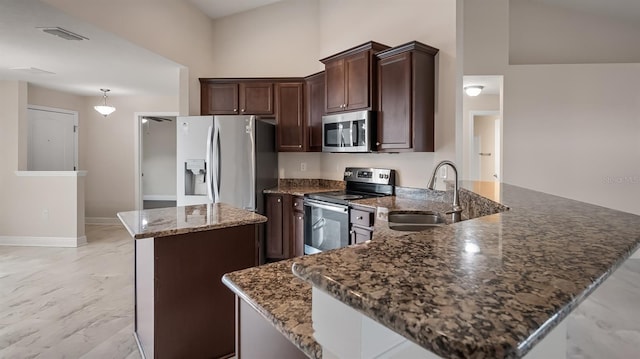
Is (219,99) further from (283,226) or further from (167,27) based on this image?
(283,226)

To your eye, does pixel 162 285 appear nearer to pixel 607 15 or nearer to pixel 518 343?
pixel 518 343

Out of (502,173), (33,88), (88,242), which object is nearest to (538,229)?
(502,173)

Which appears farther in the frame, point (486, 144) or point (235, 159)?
point (486, 144)

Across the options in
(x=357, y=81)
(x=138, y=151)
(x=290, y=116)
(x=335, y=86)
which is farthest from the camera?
(x=138, y=151)

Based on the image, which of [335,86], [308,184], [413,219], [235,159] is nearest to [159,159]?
[308,184]

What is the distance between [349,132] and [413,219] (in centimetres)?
123

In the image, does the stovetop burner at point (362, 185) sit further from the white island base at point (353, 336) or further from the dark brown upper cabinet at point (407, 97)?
the white island base at point (353, 336)

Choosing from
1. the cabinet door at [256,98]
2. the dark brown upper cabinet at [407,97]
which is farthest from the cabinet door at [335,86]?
the cabinet door at [256,98]

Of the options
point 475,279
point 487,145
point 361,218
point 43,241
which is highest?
point 487,145

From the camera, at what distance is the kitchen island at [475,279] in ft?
1.30

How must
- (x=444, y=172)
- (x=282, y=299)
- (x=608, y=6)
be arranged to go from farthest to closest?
(x=608, y=6), (x=444, y=172), (x=282, y=299)

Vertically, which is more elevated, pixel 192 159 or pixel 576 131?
pixel 576 131

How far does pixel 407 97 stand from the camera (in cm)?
307

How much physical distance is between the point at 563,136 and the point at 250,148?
3798mm
